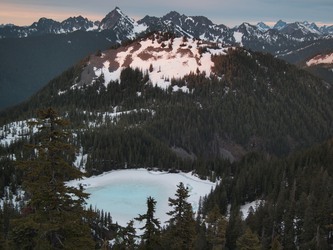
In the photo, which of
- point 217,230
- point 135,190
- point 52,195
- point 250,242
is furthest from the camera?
point 135,190

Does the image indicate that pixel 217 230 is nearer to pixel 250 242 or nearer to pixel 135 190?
pixel 250 242

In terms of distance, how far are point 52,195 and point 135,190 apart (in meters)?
128

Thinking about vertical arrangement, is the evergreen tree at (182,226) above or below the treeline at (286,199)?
above

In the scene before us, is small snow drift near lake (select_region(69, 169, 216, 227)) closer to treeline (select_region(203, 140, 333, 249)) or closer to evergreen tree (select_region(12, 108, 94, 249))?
treeline (select_region(203, 140, 333, 249))

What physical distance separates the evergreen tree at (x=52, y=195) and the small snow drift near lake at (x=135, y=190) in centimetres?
9736

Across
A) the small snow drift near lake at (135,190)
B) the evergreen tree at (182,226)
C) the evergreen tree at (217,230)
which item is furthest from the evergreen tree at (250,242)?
the small snow drift near lake at (135,190)

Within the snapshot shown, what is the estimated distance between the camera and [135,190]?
150 m

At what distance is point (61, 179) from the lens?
989 inches

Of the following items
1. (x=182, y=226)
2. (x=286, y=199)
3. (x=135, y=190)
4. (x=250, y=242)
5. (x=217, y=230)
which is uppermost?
(x=182, y=226)

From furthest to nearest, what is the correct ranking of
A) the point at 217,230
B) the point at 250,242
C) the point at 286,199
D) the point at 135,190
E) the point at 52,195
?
1. the point at 135,190
2. the point at 286,199
3. the point at 217,230
4. the point at 250,242
5. the point at 52,195

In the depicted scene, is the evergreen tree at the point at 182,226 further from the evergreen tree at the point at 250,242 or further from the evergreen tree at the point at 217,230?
the evergreen tree at the point at 217,230

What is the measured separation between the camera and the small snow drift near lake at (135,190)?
13175cm

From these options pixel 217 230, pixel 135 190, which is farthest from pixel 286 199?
pixel 135 190

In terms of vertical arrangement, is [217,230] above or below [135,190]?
above
